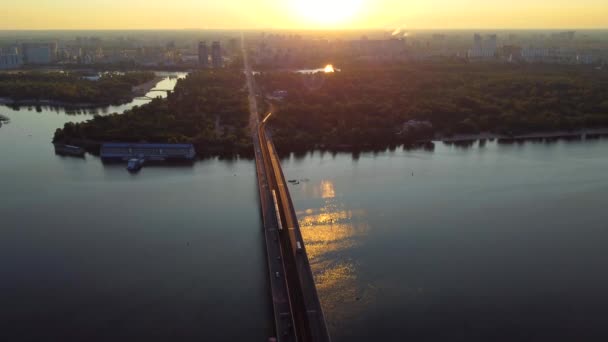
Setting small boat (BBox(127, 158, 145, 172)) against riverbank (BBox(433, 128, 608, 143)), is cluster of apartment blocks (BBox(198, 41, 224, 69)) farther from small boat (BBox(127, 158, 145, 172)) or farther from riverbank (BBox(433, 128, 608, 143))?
small boat (BBox(127, 158, 145, 172))

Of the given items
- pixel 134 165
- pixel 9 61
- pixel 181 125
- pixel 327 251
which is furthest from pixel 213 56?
pixel 327 251

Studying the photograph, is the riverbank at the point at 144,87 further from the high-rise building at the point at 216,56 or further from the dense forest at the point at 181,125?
the high-rise building at the point at 216,56

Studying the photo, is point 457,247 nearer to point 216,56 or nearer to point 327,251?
point 327,251

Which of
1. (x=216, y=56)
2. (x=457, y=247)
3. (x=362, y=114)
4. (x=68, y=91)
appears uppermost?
(x=216, y=56)

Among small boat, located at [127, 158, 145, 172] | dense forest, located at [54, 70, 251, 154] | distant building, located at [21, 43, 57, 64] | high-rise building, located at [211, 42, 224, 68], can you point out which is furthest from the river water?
distant building, located at [21, 43, 57, 64]

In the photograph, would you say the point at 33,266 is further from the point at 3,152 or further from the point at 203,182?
the point at 3,152

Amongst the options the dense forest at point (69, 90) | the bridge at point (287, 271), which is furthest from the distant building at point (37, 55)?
the bridge at point (287, 271)

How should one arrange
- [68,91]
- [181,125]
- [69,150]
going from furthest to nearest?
[68,91]
[181,125]
[69,150]
